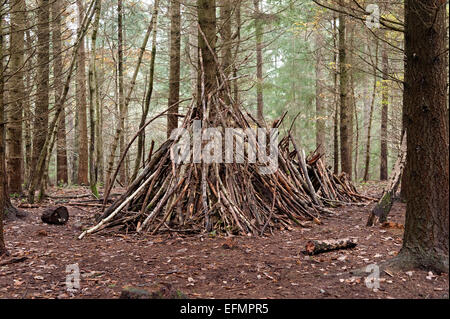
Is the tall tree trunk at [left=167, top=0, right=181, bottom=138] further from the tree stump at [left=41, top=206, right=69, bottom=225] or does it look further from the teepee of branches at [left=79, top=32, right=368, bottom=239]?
the tree stump at [left=41, top=206, right=69, bottom=225]

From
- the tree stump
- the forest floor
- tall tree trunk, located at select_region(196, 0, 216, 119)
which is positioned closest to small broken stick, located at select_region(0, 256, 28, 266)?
the forest floor

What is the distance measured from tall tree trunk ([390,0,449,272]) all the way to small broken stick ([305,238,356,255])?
0.99 metres

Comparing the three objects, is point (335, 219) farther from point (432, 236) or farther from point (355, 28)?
point (355, 28)

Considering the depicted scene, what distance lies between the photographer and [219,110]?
5.57 metres

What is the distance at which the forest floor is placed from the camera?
282cm

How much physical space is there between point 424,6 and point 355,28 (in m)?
9.33

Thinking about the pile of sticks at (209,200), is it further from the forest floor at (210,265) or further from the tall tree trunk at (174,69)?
the tall tree trunk at (174,69)

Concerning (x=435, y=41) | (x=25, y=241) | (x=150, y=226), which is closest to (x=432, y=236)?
(x=435, y=41)

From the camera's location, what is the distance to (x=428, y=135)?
282cm

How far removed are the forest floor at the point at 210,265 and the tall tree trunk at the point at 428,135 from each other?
0.78ft

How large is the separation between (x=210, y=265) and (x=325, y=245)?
121cm

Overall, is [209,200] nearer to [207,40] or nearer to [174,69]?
[207,40]

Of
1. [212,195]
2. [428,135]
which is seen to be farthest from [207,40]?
[428,135]

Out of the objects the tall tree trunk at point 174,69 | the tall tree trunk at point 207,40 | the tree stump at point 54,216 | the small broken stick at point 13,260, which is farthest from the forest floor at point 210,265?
the tall tree trunk at point 174,69
